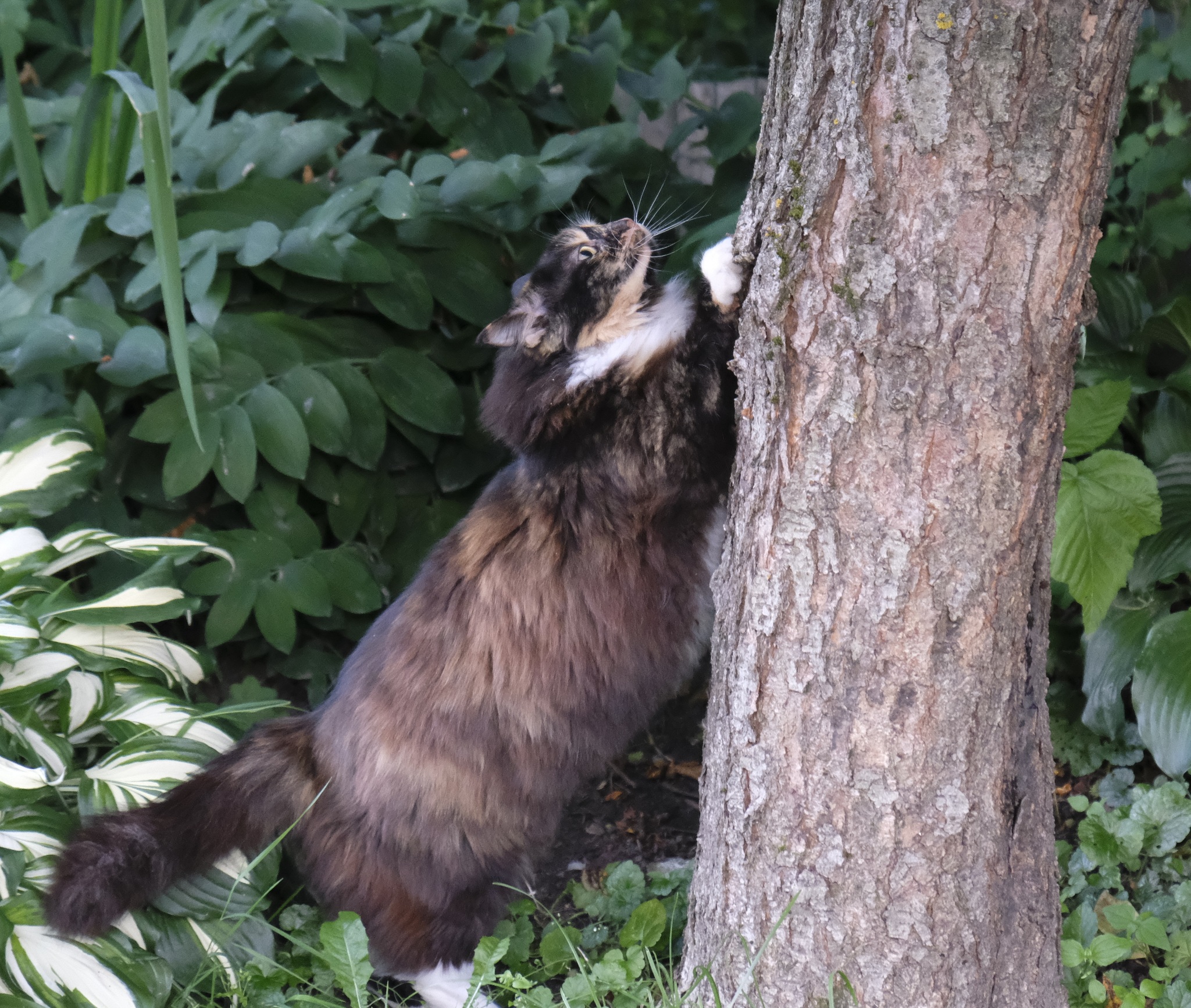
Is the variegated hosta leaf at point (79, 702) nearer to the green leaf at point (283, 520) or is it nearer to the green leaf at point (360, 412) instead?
the green leaf at point (283, 520)

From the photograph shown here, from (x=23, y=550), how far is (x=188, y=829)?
99 centimetres


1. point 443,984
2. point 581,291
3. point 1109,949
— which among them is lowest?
point 443,984

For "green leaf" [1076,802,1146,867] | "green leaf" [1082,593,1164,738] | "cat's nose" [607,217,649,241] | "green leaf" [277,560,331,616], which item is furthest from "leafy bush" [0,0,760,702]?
"green leaf" [1076,802,1146,867]

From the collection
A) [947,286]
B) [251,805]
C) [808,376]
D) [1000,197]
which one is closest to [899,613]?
[808,376]

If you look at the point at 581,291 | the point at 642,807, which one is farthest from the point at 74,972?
the point at 581,291

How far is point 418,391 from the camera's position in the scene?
10.2ft

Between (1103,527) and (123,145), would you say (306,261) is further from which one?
(1103,527)

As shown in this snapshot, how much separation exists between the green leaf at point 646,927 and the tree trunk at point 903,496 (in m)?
0.42

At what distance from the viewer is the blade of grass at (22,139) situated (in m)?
2.85

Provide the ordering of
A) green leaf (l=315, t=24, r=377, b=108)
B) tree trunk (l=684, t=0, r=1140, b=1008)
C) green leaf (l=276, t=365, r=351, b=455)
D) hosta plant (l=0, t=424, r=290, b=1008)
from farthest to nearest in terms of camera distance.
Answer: green leaf (l=315, t=24, r=377, b=108), green leaf (l=276, t=365, r=351, b=455), hosta plant (l=0, t=424, r=290, b=1008), tree trunk (l=684, t=0, r=1140, b=1008)

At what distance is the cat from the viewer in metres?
2.08

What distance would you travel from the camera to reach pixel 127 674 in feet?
8.75

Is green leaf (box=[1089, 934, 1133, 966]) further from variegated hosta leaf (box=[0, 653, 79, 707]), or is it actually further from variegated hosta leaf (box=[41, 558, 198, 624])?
variegated hosta leaf (box=[0, 653, 79, 707])

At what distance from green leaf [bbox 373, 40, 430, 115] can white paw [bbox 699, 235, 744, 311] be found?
1.72 m
